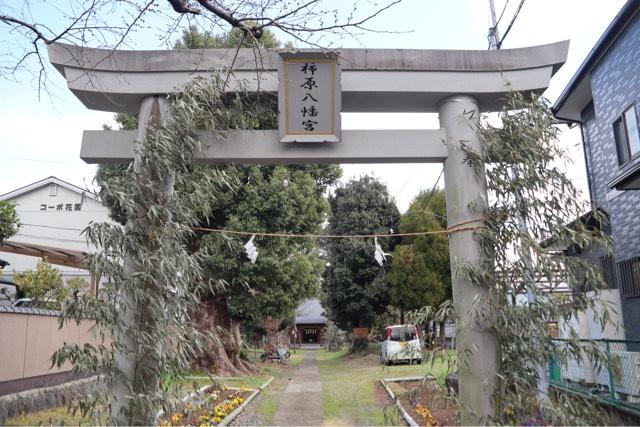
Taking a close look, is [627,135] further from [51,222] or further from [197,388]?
[51,222]

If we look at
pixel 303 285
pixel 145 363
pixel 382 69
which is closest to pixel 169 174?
pixel 145 363

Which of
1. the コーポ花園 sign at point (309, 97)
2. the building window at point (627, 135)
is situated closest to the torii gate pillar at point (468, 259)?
the コーポ花園 sign at point (309, 97)

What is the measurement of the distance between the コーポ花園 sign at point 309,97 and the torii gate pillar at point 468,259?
113 centimetres

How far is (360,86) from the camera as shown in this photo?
4.75 m

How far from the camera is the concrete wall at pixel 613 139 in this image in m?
8.66

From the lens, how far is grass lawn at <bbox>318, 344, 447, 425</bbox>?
27.4ft

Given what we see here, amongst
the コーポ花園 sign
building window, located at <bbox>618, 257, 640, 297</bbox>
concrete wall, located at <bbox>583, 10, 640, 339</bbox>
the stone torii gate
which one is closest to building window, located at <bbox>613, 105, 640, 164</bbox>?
concrete wall, located at <bbox>583, 10, 640, 339</bbox>

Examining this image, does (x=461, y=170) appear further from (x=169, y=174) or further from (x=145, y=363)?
(x=145, y=363)

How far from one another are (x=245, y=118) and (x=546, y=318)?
3.33 metres

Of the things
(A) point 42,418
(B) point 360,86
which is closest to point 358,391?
(A) point 42,418

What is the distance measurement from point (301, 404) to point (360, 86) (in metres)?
7.66

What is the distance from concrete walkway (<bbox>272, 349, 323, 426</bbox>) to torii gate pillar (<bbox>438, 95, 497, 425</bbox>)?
4681 millimetres

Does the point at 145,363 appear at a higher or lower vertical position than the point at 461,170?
lower

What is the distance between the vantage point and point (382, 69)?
15.5 ft
